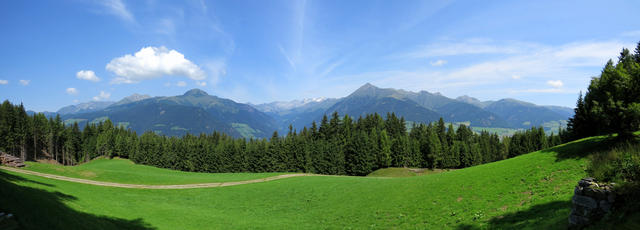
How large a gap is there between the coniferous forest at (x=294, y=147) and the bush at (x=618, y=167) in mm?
72076

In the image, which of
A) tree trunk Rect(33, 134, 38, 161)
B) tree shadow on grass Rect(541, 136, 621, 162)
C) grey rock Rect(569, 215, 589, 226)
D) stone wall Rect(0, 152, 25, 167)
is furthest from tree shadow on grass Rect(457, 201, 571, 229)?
tree trunk Rect(33, 134, 38, 161)

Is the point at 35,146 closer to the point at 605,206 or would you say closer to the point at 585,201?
the point at 585,201

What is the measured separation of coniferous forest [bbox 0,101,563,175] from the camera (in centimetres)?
8431

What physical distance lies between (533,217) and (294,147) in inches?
3102

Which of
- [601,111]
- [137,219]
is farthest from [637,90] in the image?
[137,219]

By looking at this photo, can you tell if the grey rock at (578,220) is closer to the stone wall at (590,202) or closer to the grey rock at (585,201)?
the stone wall at (590,202)

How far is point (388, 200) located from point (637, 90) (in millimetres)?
26957

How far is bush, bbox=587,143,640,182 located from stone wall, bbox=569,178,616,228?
674 mm

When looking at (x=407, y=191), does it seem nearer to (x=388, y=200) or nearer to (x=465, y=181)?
(x=388, y=200)

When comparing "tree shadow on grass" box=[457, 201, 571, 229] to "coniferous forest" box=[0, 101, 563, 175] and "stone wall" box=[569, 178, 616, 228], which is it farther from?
"coniferous forest" box=[0, 101, 563, 175]

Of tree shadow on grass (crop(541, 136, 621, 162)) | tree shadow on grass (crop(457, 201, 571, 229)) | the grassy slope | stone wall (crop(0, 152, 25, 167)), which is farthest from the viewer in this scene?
stone wall (crop(0, 152, 25, 167))

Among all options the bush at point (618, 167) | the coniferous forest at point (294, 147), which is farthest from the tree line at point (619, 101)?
the coniferous forest at point (294, 147)

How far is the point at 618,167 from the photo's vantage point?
1005 cm

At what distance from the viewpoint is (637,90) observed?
24.1 m
